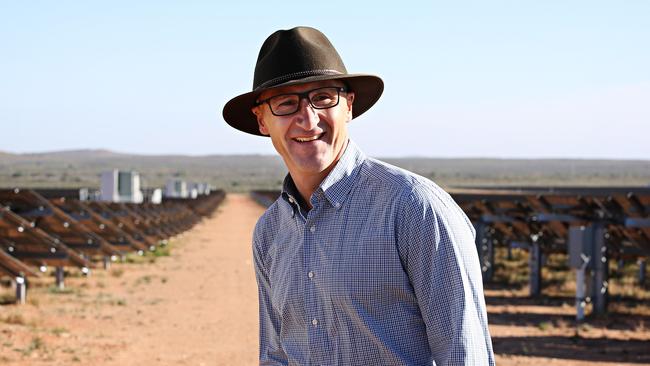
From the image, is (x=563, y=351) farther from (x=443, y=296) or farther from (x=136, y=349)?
(x=443, y=296)

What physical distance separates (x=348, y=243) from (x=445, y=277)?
0.98 feet

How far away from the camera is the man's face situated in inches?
105

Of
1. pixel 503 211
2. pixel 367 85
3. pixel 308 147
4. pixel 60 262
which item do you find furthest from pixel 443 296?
pixel 503 211

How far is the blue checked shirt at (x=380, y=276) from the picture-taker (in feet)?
7.68

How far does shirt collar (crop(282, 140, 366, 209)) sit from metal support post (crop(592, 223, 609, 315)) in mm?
10809

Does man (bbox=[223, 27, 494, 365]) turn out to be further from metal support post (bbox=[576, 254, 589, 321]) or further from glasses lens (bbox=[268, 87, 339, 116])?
metal support post (bbox=[576, 254, 589, 321])

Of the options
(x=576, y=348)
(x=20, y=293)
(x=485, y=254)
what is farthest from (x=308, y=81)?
(x=485, y=254)

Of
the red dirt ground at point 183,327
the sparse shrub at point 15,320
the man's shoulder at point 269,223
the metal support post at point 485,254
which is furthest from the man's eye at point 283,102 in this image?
the metal support post at point 485,254

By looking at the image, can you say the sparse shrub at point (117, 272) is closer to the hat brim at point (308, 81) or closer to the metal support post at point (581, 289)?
the metal support post at point (581, 289)

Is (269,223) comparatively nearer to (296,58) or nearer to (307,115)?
(307,115)

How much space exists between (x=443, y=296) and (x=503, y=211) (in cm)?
1588

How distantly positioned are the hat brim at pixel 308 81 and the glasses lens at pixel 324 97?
0.04 metres

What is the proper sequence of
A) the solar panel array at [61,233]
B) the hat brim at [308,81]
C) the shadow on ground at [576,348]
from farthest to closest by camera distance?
the solar panel array at [61,233] < the shadow on ground at [576,348] < the hat brim at [308,81]

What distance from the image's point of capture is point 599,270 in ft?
43.8
